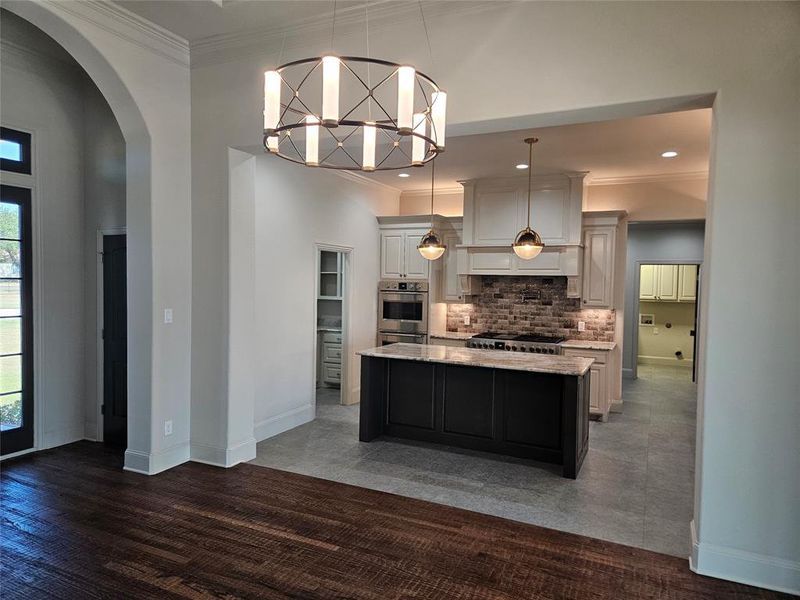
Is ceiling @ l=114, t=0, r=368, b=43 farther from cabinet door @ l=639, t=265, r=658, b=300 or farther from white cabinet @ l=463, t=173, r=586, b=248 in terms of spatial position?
cabinet door @ l=639, t=265, r=658, b=300

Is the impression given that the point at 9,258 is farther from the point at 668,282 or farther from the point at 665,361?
the point at 665,361

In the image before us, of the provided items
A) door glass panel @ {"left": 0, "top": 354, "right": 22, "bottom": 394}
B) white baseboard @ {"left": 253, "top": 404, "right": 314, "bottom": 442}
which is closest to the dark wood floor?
door glass panel @ {"left": 0, "top": 354, "right": 22, "bottom": 394}

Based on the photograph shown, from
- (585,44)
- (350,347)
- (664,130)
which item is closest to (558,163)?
(664,130)

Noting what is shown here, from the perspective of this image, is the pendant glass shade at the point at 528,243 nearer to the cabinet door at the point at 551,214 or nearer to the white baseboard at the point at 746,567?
the cabinet door at the point at 551,214

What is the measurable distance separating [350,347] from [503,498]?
3.34 m

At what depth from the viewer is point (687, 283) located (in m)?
9.97

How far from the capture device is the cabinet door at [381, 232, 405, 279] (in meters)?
7.17

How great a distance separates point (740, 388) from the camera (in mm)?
2732

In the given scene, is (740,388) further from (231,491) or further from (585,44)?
(231,491)

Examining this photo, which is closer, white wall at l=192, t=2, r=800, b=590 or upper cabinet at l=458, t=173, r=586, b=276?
white wall at l=192, t=2, r=800, b=590

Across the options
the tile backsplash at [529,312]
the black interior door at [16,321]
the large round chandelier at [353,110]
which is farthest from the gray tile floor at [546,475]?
the large round chandelier at [353,110]

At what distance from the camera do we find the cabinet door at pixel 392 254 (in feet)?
23.5

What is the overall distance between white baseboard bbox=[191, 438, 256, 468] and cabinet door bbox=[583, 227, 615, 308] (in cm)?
441

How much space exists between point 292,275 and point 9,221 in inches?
96.6
